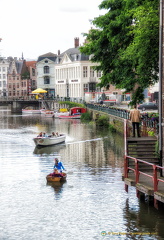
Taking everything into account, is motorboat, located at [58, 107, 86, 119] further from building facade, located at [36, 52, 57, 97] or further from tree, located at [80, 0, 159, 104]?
building facade, located at [36, 52, 57, 97]

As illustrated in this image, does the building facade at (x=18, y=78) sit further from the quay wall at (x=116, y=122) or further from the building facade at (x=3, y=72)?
the quay wall at (x=116, y=122)

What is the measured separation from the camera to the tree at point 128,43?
3572 centimetres

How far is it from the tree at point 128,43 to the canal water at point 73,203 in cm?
651

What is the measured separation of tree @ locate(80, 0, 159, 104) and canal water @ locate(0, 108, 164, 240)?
651 cm

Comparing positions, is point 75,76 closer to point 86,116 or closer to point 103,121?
point 86,116

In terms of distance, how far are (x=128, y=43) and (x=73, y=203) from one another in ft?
73.3

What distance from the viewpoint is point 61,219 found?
23.6 metres

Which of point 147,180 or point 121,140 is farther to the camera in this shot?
point 121,140

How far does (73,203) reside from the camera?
26453mm

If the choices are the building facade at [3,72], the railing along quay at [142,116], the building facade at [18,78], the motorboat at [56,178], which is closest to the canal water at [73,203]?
the motorboat at [56,178]

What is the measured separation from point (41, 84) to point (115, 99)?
50.5m

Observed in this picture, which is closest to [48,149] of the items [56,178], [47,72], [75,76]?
[56,178]

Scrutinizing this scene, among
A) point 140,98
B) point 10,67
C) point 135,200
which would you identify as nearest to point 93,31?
point 140,98

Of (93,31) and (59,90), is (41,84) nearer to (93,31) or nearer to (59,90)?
(59,90)
